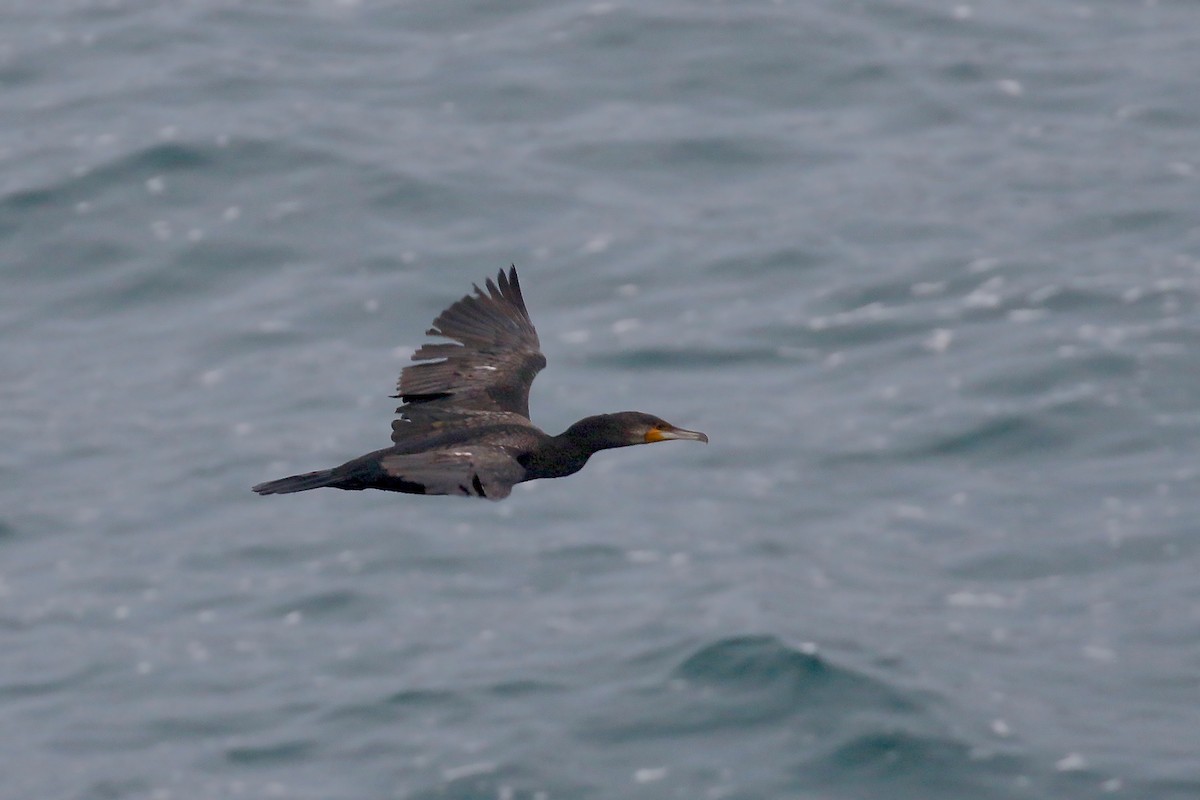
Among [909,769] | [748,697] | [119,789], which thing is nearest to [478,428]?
[909,769]

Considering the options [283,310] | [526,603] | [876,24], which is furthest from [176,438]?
[876,24]

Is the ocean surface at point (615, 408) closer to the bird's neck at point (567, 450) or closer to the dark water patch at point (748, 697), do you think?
the dark water patch at point (748, 697)

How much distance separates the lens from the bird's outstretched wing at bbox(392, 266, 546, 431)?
1391cm

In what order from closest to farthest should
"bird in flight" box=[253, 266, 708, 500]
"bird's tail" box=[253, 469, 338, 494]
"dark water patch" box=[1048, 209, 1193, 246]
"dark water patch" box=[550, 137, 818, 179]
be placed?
1. "bird in flight" box=[253, 266, 708, 500]
2. "bird's tail" box=[253, 469, 338, 494]
3. "dark water patch" box=[1048, 209, 1193, 246]
4. "dark water patch" box=[550, 137, 818, 179]

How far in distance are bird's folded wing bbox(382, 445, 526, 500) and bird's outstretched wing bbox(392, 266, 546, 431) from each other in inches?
66.0

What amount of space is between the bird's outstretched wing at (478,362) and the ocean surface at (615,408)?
436 inches

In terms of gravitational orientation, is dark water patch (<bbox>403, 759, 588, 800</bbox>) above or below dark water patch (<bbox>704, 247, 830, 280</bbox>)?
below

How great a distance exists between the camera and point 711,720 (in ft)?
84.0

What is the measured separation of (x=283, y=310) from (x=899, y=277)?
372 inches

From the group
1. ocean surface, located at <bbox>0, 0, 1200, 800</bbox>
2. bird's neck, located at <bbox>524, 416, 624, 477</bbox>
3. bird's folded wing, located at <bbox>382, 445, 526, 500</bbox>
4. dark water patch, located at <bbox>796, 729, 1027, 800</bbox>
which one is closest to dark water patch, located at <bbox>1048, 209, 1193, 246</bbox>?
ocean surface, located at <bbox>0, 0, 1200, 800</bbox>

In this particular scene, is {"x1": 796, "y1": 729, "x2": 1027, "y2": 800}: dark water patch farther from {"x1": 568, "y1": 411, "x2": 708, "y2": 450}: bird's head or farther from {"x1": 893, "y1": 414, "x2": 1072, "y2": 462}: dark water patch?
{"x1": 568, "y1": 411, "x2": 708, "y2": 450}: bird's head

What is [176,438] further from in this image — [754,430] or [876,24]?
[876,24]

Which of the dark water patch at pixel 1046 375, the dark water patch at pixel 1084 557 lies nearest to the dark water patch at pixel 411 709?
the dark water patch at pixel 1084 557

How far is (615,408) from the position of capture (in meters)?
30.1
